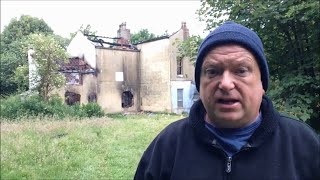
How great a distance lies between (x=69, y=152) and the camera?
8.88m

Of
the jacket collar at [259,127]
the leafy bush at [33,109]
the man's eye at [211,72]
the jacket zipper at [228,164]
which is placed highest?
the man's eye at [211,72]

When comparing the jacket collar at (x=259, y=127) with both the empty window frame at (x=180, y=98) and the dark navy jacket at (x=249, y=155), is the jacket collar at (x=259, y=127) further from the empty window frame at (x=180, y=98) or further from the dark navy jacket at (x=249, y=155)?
the empty window frame at (x=180, y=98)

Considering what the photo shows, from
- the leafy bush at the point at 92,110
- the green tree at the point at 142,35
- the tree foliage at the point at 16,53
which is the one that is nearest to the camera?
the leafy bush at the point at 92,110

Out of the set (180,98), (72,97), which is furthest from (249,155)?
(180,98)

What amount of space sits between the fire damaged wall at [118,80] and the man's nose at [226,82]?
80.2 ft

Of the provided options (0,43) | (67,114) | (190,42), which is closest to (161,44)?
(67,114)

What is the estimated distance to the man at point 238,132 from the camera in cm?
150

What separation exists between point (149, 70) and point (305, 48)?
22143 millimetres

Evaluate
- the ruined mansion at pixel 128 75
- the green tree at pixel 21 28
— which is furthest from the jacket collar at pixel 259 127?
the green tree at pixel 21 28

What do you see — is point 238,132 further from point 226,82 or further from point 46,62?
point 46,62

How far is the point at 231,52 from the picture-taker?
1.55m

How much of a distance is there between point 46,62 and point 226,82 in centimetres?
2019

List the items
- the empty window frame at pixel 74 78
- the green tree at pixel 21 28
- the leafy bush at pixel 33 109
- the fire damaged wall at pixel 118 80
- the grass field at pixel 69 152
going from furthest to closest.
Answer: the green tree at pixel 21 28 → the fire damaged wall at pixel 118 80 → the empty window frame at pixel 74 78 → the leafy bush at pixel 33 109 → the grass field at pixel 69 152

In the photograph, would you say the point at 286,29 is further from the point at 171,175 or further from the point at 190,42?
the point at 171,175
